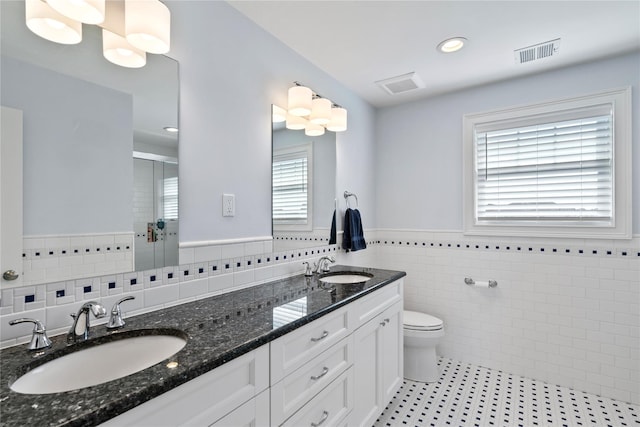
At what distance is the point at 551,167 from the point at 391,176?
1.25m

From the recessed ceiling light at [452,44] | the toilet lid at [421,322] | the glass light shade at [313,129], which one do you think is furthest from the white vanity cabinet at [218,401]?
the recessed ceiling light at [452,44]

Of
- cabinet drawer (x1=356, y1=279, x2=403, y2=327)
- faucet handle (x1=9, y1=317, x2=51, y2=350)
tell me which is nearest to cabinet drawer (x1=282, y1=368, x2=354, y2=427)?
cabinet drawer (x1=356, y1=279, x2=403, y2=327)

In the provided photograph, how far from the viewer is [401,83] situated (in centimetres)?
262

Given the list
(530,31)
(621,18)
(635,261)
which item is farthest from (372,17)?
(635,261)

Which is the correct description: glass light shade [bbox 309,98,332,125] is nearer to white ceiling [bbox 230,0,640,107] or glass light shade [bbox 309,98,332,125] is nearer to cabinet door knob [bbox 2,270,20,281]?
white ceiling [bbox 230,0,640,107]

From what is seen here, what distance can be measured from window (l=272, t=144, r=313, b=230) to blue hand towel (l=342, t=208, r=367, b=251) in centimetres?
44

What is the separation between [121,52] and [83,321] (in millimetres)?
1010

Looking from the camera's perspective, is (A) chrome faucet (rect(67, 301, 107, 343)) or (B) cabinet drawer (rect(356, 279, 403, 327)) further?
(B) cabinet drawer (rect(356, 279, 403, 327))

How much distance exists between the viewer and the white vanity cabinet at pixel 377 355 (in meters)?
1.74

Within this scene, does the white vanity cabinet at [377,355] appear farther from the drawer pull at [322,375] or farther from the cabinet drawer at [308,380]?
the drawer pull at [322,375]

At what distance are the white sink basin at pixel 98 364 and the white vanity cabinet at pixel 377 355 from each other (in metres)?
0.95

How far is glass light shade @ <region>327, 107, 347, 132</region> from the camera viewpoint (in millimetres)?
2393

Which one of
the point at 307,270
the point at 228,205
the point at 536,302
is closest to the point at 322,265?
the point at 307,270

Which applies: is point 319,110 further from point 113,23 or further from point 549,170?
point 549,170
